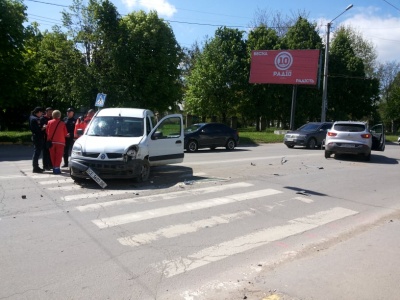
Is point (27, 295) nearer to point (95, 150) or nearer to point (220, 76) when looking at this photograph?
point (95, 150)

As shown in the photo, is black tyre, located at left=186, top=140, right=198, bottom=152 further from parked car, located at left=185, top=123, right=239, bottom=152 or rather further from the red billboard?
the red billboard

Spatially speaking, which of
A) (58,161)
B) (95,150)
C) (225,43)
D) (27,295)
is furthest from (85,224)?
(225,43)

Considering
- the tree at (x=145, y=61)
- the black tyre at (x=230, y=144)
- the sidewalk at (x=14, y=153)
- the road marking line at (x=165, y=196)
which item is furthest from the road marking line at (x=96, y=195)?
the tree at (x=145, y=61)

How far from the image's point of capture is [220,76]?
41.2 m

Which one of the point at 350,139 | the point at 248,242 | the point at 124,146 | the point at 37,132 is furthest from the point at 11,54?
the point at 248,242

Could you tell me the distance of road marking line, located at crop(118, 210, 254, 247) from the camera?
5.58 metres

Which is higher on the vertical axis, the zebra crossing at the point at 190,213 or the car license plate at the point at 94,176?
the car license plate at the point at 94,176

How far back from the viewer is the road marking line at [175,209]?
6461 mm

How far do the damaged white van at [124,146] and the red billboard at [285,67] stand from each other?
86.7ft

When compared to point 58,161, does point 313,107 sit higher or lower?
higher

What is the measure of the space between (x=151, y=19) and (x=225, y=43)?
1372 cm

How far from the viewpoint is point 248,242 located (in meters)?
5.74

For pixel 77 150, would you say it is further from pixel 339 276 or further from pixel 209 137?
pixel 209 137

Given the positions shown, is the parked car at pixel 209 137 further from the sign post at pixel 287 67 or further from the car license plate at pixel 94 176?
the sign post at pixel 287 67
